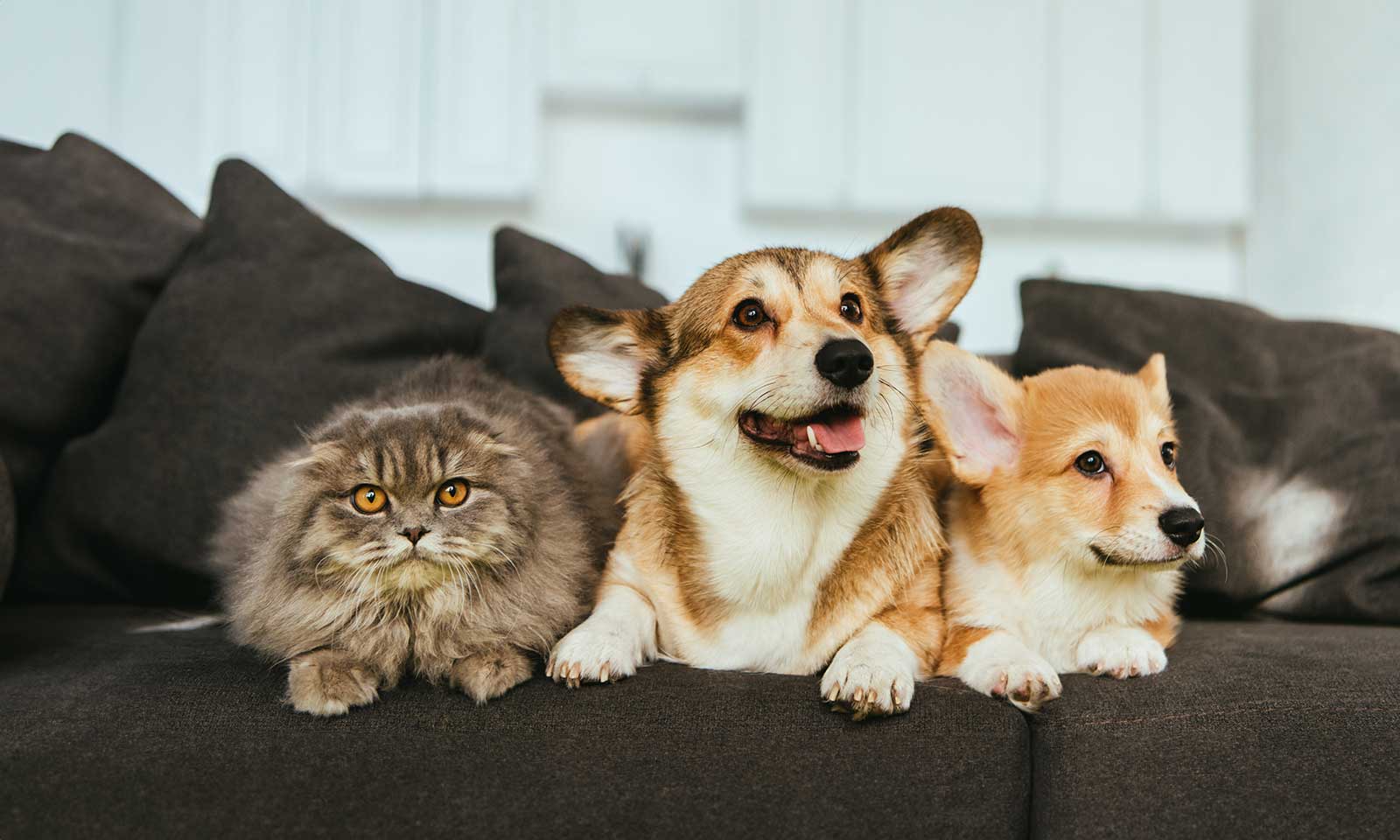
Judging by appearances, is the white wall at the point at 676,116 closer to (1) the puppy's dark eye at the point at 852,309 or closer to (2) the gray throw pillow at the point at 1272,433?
(2) the gray throw pillow at the point at 1272,433

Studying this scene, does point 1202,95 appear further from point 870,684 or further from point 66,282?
point 66,282

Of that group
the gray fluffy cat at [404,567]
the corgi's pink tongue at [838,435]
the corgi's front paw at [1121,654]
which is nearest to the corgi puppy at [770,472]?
the corgi's pink tongue at [838,435]

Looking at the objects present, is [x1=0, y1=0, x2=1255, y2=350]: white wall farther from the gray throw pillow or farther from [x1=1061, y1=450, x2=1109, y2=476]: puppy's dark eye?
[x1=1061, y1=450, x2=1109, y2=476]: puppy's dark eye

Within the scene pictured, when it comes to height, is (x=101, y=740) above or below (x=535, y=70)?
below

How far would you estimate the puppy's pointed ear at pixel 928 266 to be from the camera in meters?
1.50

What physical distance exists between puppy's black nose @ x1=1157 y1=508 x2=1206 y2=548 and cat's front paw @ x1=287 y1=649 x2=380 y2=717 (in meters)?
1.12

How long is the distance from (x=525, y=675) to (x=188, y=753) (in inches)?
16.3

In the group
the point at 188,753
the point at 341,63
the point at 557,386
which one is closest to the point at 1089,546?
the point at 557,386

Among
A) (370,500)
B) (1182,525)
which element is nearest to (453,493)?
(370,500)

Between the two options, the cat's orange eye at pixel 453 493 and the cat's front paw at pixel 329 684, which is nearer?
the cat's front paw at pixel 329 684

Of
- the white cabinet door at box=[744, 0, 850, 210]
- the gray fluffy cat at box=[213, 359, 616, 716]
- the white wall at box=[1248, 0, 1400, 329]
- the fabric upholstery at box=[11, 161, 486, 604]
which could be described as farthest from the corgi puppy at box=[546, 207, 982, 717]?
the white wall at box=[1248, 0, 1400, 329]

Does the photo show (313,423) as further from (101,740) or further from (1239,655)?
(1239,655)

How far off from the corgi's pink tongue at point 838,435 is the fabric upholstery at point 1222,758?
44 centimetres

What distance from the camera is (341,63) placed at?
3.40 m
